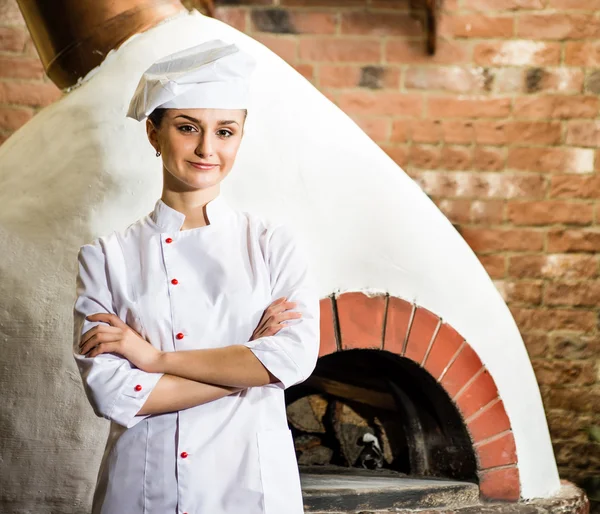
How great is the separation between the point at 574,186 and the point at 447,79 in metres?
0.60

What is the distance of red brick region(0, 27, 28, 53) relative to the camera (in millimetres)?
2773

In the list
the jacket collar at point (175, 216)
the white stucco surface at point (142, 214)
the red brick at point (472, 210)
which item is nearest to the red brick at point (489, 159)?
the red brick at point (472, 210)

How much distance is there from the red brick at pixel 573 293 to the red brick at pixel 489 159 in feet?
1.55

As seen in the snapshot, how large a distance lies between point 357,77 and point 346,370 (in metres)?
1.08

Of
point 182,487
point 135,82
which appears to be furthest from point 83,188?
point 182,487

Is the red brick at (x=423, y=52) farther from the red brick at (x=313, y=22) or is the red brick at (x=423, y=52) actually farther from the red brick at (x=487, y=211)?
the red brick at (x=487, y=211)

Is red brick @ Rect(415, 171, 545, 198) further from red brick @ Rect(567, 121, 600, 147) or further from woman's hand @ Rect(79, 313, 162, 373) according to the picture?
woman's hand @ Rect(79, 313, 162, 373)

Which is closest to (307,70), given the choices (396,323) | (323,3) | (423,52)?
(323,3)

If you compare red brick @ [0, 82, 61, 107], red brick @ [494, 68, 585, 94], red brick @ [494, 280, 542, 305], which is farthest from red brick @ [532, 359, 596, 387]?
red brick @ [0, 82, 61, 107]

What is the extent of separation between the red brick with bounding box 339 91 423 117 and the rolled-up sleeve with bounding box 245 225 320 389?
152 cm

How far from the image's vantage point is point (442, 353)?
6.21ft

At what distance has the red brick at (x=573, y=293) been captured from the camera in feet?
9.04

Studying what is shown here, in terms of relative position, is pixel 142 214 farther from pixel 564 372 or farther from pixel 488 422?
pixel 564 372

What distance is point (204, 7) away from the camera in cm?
269
